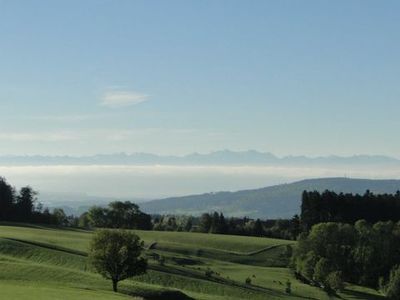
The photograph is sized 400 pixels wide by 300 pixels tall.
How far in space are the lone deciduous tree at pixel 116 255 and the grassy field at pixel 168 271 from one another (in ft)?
5.80

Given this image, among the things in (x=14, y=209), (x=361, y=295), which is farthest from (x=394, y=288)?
(x=14, y=209)

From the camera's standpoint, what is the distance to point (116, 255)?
77.2 m

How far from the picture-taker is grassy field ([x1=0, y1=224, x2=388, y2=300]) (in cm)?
Result: 7069

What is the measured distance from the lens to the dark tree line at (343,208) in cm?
17775

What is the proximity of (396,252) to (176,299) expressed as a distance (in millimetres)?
74540

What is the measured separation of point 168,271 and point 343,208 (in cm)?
9534

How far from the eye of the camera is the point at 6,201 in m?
192

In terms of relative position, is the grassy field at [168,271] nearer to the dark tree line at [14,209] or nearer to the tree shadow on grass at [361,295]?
the tree shadow on grass at [361,295]

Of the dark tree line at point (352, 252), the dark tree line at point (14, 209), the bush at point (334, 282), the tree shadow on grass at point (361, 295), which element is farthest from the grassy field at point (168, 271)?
the dark tree line at point (14, 209)

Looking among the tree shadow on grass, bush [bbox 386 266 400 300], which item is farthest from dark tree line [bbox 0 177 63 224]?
bush [bbox 386 266 400 300]

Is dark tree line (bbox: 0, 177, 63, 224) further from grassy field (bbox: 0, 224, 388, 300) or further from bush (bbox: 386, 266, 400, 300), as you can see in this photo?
bush (bbox: 386, 266, 400, 300)

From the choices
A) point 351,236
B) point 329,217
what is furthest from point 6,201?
point 351,236

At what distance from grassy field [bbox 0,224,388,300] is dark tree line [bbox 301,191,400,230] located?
2641cm

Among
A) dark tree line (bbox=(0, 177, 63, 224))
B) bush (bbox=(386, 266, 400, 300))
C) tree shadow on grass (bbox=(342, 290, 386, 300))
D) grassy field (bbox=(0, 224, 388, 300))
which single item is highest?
dark tree line (bbox=(0, 177, 63, 224))
